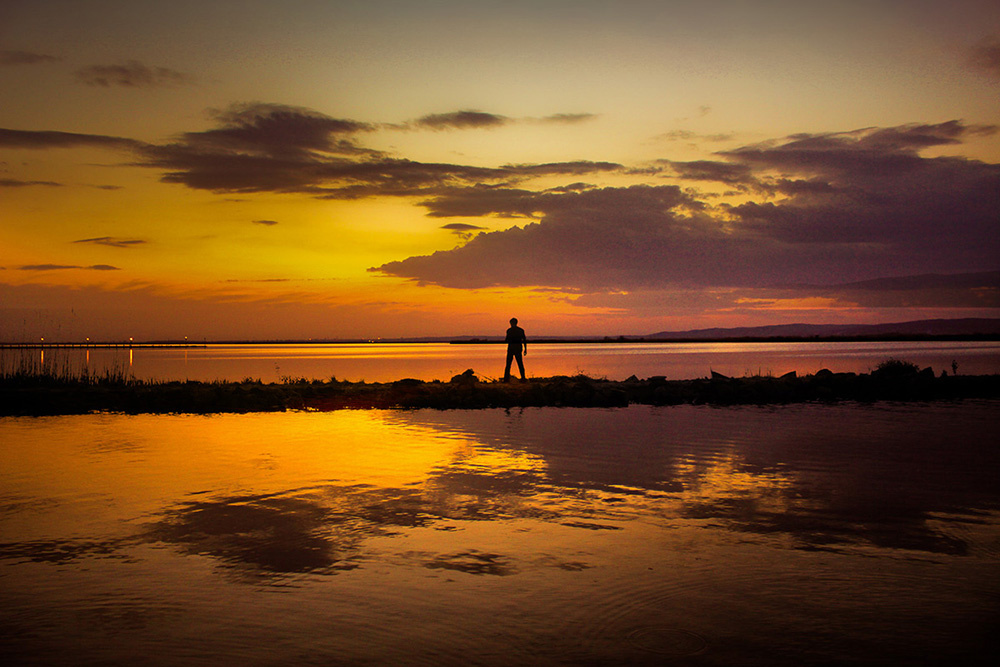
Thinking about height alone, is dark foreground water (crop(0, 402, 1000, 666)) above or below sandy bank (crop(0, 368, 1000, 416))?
below

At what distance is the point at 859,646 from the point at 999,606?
5.46 ft

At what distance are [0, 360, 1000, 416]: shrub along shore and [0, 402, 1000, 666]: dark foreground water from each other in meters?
8.28

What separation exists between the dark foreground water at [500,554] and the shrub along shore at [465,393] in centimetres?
828

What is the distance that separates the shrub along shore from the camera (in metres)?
23.2

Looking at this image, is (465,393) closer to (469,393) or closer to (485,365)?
(469,393)

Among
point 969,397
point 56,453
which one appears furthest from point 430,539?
point 969,397

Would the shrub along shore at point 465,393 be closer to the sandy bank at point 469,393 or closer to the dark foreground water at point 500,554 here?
the sandy bank at point 469,393

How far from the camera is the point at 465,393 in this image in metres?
24.5

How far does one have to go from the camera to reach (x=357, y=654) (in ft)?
16.8

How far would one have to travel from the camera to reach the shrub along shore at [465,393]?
2317cm

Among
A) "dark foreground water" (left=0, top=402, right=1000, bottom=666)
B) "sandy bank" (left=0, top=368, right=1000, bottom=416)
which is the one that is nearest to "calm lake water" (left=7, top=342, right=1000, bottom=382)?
"sandy bank" (left=0, top=368, right=1000, bottom=416)

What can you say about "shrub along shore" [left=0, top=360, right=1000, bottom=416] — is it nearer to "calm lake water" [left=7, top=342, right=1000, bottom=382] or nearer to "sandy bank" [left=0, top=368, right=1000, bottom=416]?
"sandy bank" [left=0, top=368, right=1000, bottom=416]

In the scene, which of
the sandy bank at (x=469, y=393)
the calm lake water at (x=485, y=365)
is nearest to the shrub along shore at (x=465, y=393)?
the sandy bank at (x=469, y=393)

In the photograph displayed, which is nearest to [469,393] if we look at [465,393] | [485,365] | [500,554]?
[465,393]
